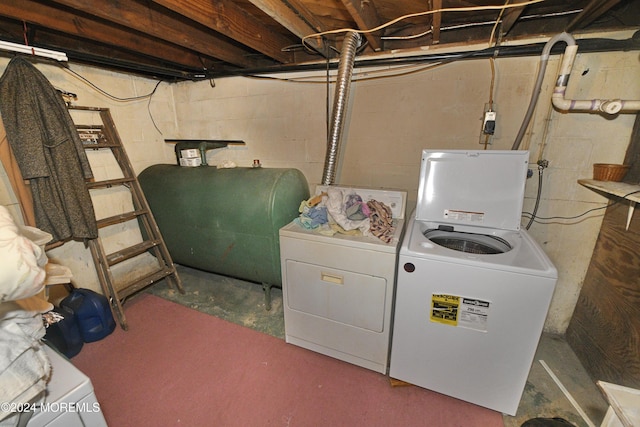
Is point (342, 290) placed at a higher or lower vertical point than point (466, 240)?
lower

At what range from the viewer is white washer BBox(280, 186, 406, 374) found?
140 centimetres

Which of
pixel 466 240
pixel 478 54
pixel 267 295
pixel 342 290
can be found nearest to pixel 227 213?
pixel 267 295

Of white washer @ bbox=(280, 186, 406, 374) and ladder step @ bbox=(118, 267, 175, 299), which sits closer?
white washer @ bbox=(280, 186, 406, 374)

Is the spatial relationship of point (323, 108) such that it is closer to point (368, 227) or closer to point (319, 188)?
point (319, 188)

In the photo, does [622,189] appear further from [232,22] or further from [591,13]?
[232,22]

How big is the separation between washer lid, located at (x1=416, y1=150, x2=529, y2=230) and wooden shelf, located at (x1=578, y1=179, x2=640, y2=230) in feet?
1.19

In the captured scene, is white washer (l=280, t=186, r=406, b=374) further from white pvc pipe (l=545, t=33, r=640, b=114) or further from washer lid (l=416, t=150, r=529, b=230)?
white pvc pipe (l=545, t=33, r=640, b=114)

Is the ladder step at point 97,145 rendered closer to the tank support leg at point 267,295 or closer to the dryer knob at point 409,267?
the tank support leg at point 267,295

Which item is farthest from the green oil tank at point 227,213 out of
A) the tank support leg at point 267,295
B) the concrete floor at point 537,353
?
the concrete floor at point 537,353

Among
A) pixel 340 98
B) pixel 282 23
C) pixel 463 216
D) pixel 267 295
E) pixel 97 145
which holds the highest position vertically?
pixel 282 23

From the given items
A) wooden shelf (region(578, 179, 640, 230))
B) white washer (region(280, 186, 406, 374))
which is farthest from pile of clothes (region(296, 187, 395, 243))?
wooden shelf (region(578, 179, 640, 230))

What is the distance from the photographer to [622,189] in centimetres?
129

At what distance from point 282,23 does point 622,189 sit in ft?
6.35

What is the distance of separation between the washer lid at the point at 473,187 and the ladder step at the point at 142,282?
2.14 m
